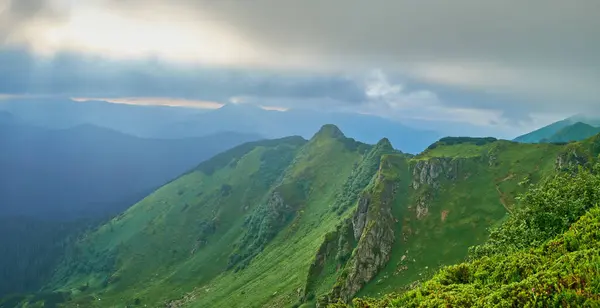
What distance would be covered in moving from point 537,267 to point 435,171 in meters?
95.0

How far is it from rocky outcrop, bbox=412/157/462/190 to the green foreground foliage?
68467 millimetres

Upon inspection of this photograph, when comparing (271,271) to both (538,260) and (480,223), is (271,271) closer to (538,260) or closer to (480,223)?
(480,223)

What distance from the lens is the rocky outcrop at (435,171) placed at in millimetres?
120750

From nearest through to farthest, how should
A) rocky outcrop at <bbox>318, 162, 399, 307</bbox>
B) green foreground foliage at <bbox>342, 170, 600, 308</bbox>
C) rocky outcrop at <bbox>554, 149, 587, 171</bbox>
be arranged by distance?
green foreground foliage at <bbox>342, 170, 600, 308</bbox> → rocky outcrop at <bbox>318, 162, 399, 307</bbox> → rocky outcrop at <bbox>554, 149, 587, 171</bbox>

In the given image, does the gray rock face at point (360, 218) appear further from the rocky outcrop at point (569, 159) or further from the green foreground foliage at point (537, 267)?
the green foreground foliage at point (537, 267)

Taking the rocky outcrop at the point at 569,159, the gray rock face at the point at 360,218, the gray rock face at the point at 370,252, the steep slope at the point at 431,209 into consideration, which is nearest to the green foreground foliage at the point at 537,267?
the steep slope at the point at 431,209

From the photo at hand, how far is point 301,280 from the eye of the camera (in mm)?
142750

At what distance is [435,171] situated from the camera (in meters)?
123

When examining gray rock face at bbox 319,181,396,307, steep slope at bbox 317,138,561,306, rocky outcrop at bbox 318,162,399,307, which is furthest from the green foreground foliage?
rocky outcrop at bbox 318,162,399,307

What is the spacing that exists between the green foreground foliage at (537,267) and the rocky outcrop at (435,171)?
68467 mm

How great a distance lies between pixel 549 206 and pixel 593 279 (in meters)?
26.8

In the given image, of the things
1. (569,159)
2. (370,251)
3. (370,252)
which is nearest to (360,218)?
(370,251)

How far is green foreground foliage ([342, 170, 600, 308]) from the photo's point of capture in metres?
25.1

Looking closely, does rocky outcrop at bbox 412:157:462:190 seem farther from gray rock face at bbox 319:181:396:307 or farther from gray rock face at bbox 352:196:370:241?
gray rock face at bbox 352:196:370:241
